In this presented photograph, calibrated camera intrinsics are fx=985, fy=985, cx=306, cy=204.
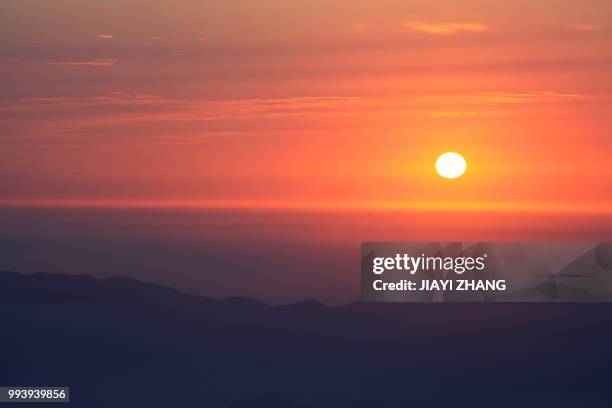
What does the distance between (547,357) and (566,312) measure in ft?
74.0

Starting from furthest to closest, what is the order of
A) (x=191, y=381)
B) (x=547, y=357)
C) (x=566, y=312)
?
(x=566, y=312) → (x=547, y=357) → (x=191, y=381)

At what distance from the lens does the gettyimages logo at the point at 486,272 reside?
37.2 m

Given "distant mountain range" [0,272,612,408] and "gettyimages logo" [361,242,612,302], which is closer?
"gettyimages logo" [361,242,612,302]

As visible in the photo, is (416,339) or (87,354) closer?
(87,354)

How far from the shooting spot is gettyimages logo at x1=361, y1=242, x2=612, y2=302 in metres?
37.2

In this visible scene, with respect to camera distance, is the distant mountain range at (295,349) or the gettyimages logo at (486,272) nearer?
the gettyimages logo at (486,272)

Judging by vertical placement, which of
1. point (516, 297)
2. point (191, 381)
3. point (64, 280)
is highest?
point (64, 280)

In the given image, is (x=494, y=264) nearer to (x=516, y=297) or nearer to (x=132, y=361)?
(x=516, y=297)

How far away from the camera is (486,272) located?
126 feet

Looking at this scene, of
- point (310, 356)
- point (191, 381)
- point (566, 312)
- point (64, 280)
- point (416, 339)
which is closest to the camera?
point (64, 280)

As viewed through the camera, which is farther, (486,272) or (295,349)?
(295,349)

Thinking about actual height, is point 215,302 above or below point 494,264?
above

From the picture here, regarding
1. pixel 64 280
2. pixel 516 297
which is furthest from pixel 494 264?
pixel 64 280

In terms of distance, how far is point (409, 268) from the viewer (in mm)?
37344
